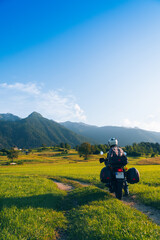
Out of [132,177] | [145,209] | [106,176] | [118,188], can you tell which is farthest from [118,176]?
[145,209]

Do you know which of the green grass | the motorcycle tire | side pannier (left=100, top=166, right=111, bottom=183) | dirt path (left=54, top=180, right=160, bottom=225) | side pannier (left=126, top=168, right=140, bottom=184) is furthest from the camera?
side pannier (left=126, top=168, right=140, bottom=184)

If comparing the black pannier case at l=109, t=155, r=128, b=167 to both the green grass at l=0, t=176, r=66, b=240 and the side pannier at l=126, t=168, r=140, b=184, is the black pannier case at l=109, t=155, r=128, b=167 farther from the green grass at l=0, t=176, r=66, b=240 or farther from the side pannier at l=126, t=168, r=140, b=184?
the green grass at l=0, t=176, r=66, b=240

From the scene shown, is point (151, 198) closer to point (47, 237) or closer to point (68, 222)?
point (68, 222)

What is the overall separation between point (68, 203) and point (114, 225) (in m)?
5.06

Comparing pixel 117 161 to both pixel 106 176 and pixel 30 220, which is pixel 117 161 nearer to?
pixel 106 176

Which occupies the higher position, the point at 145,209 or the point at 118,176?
the point at 118,176

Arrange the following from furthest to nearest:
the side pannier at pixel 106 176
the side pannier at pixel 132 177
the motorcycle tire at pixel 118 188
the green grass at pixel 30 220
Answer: the side pannier at pixel 132 177 → the motorcycle tire at pixel 118 188 → the side pannier at pixel 106 176 → the green grass at pixel 30 220

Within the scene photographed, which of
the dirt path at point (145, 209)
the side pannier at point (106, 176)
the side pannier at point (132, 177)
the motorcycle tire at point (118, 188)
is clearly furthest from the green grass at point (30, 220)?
the side pannier at point (132, 177)

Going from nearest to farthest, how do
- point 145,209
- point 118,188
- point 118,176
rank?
point 145,209 → point 118,176 → point 118,188

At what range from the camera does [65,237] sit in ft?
19.5

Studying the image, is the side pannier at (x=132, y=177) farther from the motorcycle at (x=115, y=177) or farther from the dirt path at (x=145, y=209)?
the dirt path at (x=145, y=209)

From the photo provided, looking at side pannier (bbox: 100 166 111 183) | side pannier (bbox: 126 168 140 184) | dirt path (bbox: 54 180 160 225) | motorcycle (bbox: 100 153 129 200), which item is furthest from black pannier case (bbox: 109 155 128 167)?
dirt path (bbox: 54 180 160 225)

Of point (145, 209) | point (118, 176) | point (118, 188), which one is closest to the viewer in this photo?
point (145, 209)

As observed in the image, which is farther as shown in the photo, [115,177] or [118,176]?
[115,177]
